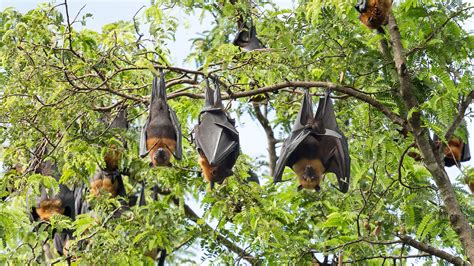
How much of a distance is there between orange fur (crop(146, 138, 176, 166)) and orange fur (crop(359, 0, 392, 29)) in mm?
2327

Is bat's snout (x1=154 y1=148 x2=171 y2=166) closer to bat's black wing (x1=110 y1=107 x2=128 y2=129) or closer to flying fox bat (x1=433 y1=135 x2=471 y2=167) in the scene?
bat's black wing (x1=110 y1=107 x2=128 y2=129)

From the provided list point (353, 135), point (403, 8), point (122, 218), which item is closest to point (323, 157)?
point (353, 135)

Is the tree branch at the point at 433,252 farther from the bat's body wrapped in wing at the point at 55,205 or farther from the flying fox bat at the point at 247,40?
the bat's body wrapped in wing at the point at 55,205

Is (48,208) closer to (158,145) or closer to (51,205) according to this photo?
(51,205)

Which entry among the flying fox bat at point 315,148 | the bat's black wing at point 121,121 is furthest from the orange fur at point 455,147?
the bat's black wing at point 121,121

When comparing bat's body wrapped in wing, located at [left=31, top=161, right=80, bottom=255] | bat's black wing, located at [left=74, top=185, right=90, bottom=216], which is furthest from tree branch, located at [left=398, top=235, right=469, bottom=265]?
bat's black wing, located at [left=74, top=185, right=90, bottom=216]

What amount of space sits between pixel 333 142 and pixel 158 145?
5.42 ft

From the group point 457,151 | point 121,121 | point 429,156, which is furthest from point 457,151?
point 121,121

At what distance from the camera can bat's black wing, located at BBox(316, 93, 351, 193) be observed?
8594 millimetres

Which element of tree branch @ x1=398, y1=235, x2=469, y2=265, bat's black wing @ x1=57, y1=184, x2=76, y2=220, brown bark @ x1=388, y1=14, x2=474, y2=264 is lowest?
tree branch @ x1=398, y1=235, x2=469, y2=265

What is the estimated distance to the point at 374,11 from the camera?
7.26m

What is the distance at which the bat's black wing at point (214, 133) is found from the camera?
332 inches

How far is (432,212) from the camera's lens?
7844 mm

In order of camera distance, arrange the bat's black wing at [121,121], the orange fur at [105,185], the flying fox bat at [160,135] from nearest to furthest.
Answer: the flying fox bat at [160,135], the bat's black wing at [121,121], the orange fur at [105,185]
